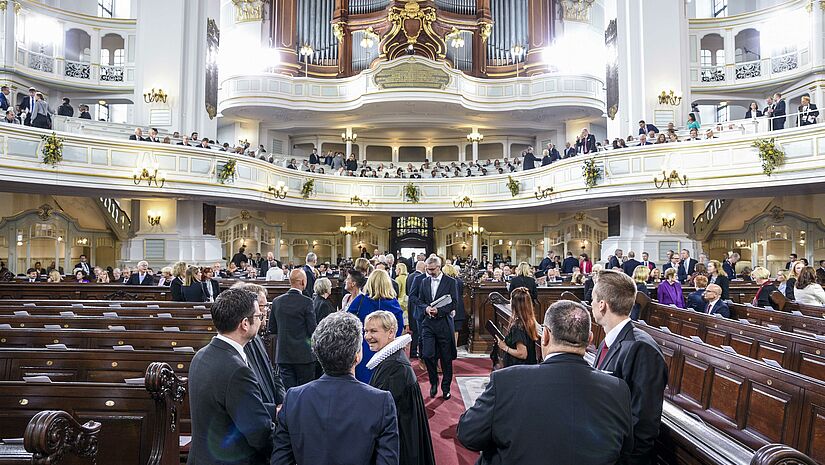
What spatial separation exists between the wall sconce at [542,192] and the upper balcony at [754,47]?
8334mm

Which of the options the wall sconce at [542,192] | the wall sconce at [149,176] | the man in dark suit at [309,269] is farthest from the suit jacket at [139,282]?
the wall sconce at [542,192]

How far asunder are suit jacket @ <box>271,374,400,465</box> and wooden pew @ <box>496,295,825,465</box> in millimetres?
1318

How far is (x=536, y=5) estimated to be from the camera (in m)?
26.3

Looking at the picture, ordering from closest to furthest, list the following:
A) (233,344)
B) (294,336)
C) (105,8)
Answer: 1. (233,344)
2. (294,336)
3. (105,8)

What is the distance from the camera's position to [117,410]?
3.14 meters

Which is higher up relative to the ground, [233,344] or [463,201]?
[463,201]

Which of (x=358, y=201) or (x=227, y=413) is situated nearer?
(x=227, y=413)

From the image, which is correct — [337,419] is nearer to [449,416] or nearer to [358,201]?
[449,416]

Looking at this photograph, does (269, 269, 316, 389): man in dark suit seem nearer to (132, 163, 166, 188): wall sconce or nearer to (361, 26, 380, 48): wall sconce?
(132, 163, 166, 188): wall sconce

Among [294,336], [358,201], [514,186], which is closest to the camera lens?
[294,336]

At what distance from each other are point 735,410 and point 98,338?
576cm

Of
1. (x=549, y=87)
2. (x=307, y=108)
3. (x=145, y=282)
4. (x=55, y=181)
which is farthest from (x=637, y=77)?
(x=55, y=181)

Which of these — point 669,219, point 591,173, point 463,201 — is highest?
point 591,173

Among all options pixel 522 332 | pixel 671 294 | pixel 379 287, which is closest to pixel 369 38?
pixel 671 294
